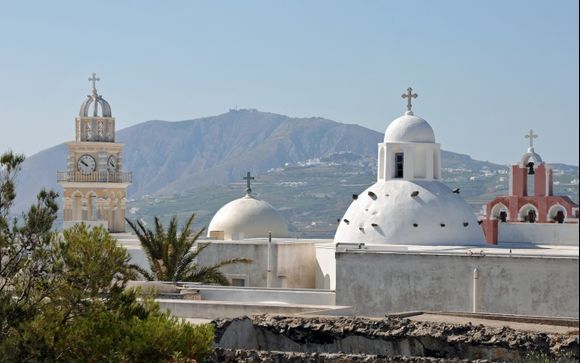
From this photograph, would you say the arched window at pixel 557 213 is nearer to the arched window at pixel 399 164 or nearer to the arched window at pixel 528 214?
the arched window at pixel 528 214

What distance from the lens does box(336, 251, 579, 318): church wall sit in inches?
1233

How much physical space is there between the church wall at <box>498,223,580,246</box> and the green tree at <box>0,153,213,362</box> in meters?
23.9

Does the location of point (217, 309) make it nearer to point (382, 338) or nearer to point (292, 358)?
point (382, 338)

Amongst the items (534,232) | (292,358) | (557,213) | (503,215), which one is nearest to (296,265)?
(534,232)

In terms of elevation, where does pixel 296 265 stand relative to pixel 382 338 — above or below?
above

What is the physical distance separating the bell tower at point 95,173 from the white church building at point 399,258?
24.3 ft

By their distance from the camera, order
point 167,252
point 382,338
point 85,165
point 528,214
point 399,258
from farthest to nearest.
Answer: point 85,165
point 528,214
point 167,252
point 399,258
point 382,338

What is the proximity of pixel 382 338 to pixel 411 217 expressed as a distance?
585 inches

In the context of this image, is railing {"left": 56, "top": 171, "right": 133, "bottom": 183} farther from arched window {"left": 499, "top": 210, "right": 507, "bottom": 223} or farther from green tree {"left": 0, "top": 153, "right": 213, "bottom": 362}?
green tree {"left": 0, "top": 153, "right": 213, "bottom": 362}

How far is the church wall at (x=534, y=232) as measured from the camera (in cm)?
4184

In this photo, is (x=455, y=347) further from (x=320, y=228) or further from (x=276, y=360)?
(x=320, y=228)

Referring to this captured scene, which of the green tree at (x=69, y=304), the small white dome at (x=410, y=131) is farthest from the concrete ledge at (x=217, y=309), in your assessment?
the small white dome at (x=410, y=131)

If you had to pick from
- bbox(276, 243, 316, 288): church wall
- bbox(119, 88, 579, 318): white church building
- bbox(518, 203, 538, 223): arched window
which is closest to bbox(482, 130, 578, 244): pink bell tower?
bbox(518, 203, 538, 223): arched window

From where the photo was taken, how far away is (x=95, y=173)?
4850 cm
